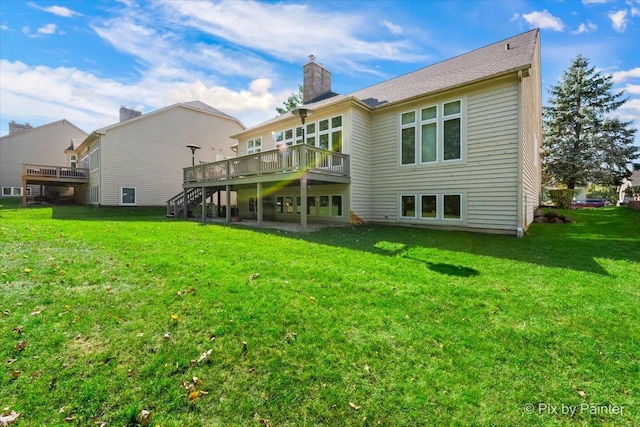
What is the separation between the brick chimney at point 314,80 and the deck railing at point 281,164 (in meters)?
6.46

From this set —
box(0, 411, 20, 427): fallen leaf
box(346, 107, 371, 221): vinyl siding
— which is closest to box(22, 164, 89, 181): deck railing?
box(346, 107, 371, 221): vinyl siding

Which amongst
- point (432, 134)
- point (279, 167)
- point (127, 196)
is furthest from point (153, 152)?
point (432, 134)

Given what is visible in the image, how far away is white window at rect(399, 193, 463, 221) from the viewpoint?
1052 cm

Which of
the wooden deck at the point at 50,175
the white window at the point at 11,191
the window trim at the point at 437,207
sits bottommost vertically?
the window trim at the point at 437,207

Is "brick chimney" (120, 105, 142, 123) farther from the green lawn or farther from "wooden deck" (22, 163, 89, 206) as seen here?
the green lawn

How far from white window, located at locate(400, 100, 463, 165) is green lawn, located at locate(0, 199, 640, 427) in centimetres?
594

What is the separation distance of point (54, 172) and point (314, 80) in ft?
68.9

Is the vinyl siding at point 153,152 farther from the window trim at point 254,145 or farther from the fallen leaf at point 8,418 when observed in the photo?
the fallen leaf at point 8,418

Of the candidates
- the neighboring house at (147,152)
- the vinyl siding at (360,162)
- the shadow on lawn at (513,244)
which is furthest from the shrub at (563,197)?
the neighboring house at (147,152)

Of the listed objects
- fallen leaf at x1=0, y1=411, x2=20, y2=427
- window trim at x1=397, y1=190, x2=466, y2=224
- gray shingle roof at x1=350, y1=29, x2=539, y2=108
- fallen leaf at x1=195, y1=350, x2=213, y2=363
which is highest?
gray shingle roof at x1=350, y1=29, x2=539, y2=108

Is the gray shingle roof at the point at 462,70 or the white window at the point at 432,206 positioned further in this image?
the white window at the point at 432,206

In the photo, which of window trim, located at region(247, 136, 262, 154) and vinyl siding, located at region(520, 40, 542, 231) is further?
window trim, located at region(247, 136, 262, 154)

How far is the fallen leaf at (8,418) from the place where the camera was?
81.3 inches

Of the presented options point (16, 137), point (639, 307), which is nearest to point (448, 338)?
point (639, 307)
